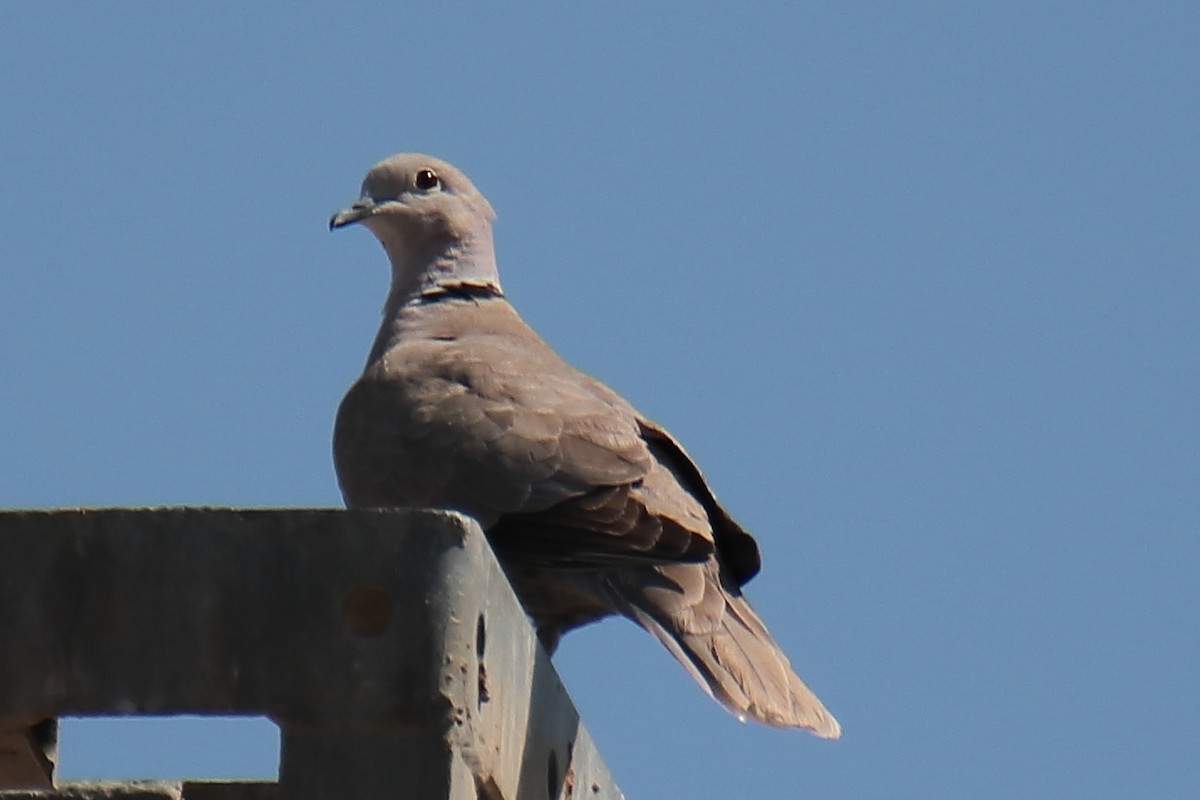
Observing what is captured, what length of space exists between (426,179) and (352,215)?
321 millimetres

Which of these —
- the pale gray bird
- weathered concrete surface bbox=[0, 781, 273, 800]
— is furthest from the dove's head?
weathered concrete surface bbox=[0, 781, 273, 800]

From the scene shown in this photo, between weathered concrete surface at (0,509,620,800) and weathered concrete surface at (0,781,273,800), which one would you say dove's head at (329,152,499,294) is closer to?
weathered concrete surface at (0,781,273,800)

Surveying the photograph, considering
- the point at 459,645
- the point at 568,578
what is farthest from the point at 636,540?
the point at 459,645

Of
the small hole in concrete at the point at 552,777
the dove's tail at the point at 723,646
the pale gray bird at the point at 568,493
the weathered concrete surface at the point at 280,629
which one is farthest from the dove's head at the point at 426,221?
the weathered concrete surface at the point at 280,629

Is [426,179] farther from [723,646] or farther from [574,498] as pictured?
[723,646]

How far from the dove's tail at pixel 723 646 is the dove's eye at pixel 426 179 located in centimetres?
281

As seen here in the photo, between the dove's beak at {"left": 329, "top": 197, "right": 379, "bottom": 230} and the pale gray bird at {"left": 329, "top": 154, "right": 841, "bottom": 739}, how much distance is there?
118 centimetres

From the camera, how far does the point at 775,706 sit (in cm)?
542

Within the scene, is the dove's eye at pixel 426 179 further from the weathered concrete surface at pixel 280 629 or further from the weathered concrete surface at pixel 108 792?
the weathered concrete surface at pixel 280 629

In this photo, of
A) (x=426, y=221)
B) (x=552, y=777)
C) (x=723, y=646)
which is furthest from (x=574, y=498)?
(x=426, y=221)

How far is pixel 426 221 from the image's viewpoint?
26.7 ft

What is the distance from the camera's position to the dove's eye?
830 cm

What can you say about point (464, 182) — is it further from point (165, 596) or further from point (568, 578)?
point (165, 596)

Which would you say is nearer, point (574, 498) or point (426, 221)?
point (574, 498)
